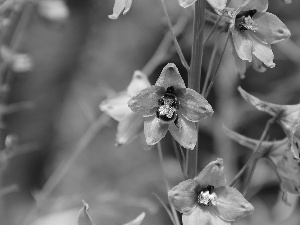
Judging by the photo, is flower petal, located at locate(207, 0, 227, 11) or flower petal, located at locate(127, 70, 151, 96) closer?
flower petal, located at locate(207, 0, 227, 11)

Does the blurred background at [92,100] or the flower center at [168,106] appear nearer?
the flower center at [168,106]

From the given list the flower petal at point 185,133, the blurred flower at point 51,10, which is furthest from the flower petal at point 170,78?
the blurred flower at point 51,10

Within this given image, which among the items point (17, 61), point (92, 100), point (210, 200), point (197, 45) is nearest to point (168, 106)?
point (197, 45)

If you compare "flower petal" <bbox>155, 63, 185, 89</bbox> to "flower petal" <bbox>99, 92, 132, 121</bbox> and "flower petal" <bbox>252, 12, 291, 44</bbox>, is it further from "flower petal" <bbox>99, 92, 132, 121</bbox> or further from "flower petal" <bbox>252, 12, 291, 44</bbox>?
"flower petal" <bbox>99, 92, 132, 121</bbox>

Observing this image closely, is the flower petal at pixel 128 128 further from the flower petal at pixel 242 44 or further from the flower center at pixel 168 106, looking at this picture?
the flower petal at pixel 242 44

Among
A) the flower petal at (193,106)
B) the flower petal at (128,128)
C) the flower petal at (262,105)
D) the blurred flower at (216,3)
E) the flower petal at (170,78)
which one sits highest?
the blurred flower at (216,3)

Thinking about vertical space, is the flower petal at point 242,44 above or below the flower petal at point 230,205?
above

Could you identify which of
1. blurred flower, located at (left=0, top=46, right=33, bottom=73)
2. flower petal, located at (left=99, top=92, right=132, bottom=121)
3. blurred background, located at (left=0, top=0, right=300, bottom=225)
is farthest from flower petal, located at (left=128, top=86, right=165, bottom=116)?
blurred background, located at (left=0, top=0, right=300, bottom=225)
